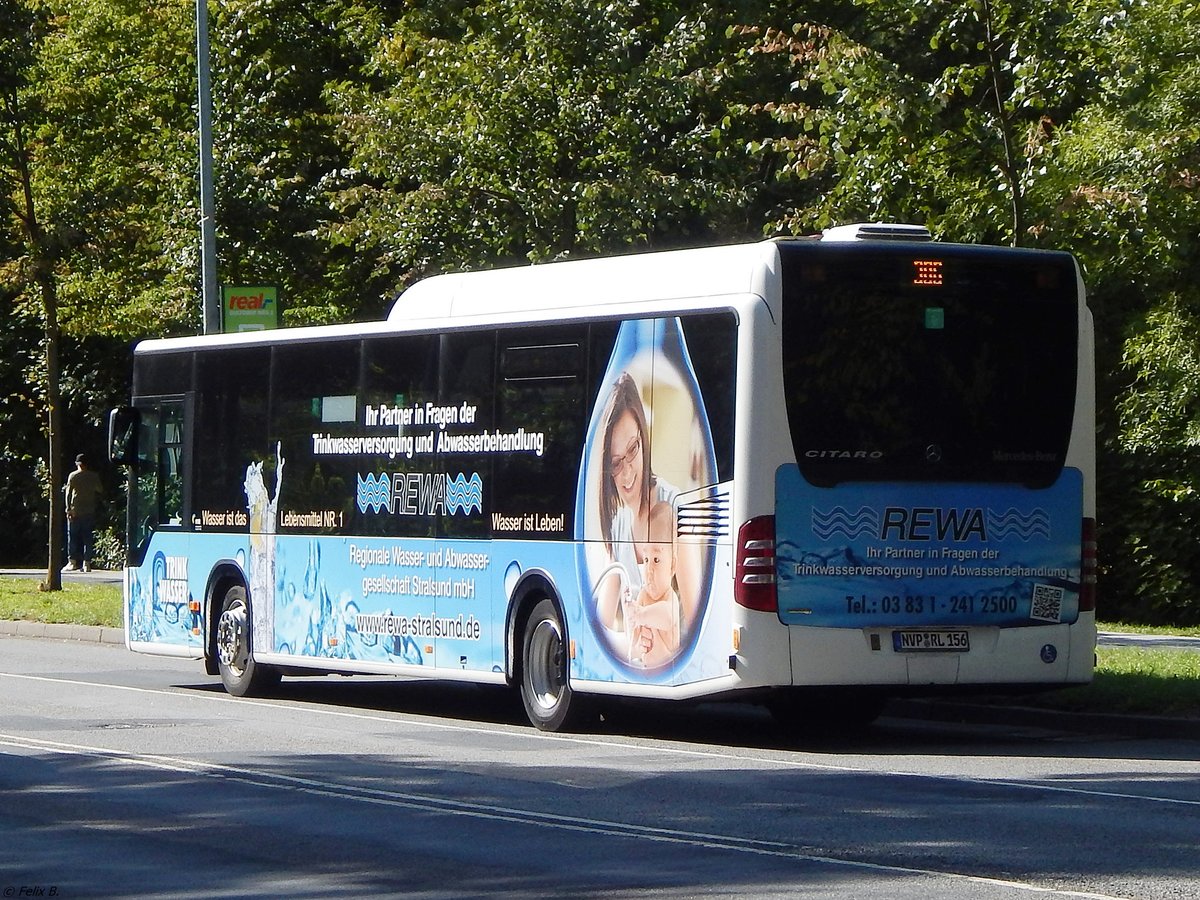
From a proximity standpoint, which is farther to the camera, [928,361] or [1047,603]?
[1047,603]

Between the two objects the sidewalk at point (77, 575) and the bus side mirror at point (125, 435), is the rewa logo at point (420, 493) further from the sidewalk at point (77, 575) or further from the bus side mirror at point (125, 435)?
the sidewalk at point (77, 575)

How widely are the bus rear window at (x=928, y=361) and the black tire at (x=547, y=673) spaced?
241 centimetres

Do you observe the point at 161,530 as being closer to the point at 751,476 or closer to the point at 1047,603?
the point at 751,476

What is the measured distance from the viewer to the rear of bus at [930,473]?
43.3ft

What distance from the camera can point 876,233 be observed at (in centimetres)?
1391

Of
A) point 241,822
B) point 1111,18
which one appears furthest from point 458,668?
point 1111,18

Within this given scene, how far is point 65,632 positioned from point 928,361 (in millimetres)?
14630

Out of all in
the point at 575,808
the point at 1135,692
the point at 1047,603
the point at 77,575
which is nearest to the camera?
the point at 575,808

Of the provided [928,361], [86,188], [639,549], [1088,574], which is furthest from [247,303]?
[1088,574]

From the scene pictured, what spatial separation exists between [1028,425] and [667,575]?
2.48m

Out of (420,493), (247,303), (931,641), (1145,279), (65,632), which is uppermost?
(247,303)

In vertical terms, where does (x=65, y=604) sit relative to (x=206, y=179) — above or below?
below

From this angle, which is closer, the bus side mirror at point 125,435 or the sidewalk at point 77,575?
the bus side mirror at point 125,435

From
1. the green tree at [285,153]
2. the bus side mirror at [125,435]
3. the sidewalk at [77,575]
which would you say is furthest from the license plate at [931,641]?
the sidewalk at [77,575]
